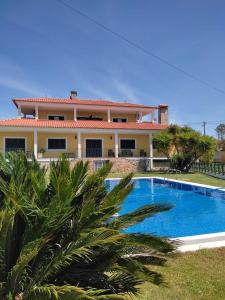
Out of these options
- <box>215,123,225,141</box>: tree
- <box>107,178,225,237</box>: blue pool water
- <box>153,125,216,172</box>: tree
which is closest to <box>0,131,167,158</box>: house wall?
<box>153,125,216,172</box>: tree

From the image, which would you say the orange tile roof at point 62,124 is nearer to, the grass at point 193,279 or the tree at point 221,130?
the grass at point 193,279

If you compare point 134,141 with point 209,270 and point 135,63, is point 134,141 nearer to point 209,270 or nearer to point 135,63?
point 135,63

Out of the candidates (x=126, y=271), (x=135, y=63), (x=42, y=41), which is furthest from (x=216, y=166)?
(x=126, y=271)

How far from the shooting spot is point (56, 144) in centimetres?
2794

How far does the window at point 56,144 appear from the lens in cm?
2775

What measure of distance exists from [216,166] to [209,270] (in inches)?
760

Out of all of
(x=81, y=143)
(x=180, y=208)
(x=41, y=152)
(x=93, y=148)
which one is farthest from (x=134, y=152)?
(x=180, y=208)

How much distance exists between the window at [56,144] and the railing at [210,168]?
44.6 ft

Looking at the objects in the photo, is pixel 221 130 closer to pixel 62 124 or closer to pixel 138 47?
pixel 62 124

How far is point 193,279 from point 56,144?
24549 millimetres

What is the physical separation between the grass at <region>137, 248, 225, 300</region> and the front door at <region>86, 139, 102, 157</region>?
2330 cm

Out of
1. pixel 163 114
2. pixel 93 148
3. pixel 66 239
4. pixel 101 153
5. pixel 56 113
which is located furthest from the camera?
pixel 163 114

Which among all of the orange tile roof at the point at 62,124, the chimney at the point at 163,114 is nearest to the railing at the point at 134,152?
the orange tile roof at the point at 62,124

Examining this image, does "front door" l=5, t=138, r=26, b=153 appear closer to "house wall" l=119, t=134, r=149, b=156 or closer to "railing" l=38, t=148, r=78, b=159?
"railing" l=38, t=148, r=78, b=159
